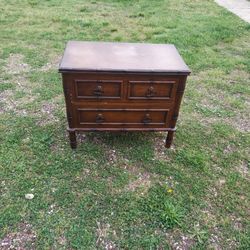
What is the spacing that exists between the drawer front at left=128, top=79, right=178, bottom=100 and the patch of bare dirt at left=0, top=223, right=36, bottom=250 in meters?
1.41

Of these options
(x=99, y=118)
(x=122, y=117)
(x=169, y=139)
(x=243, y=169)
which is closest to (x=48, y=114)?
(x=99, y=118)

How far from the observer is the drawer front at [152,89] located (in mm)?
2490

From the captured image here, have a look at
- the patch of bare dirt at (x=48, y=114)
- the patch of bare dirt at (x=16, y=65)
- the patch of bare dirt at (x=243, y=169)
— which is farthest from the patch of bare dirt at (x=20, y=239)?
the patch of bare dirt at (x=16, y=65)

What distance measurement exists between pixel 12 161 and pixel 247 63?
4.21 meters

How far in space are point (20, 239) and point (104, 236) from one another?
2.12 feet

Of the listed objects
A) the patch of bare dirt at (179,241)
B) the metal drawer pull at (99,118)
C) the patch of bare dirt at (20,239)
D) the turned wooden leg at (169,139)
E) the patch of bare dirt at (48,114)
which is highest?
the metal drawer pull at (99,118)

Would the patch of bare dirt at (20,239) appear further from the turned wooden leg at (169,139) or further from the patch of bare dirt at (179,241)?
the turned wooden leg at (169,139)

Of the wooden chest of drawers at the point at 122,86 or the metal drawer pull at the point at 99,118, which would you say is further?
the metal drawer pull at the point at 99,118

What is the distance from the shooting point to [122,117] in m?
2.72

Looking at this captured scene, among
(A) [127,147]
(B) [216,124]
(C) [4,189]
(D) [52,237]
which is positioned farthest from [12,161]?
(B) [216,124]

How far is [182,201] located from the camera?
254 centimetres

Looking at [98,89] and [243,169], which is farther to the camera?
[243,169]

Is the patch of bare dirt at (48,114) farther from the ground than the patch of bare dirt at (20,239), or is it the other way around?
the patch of bare dirt at (20,239)

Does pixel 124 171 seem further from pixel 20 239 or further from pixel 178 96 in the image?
pixel 20 239
